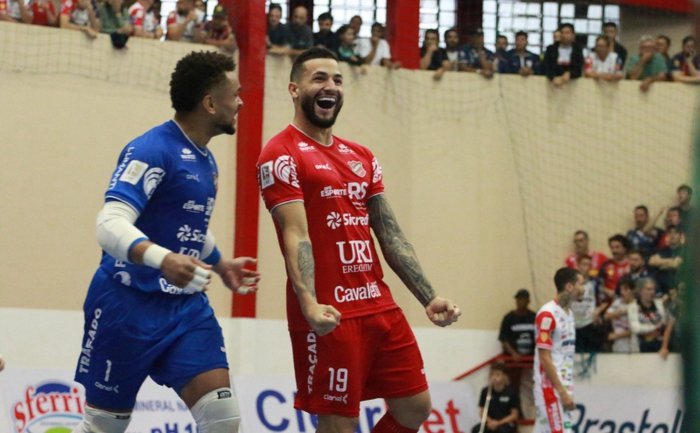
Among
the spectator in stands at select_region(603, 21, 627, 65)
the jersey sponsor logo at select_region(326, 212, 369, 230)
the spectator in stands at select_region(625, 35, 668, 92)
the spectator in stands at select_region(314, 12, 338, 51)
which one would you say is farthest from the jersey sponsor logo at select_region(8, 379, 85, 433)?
the spectator in stands at select_region(625, 35, 668, 92)

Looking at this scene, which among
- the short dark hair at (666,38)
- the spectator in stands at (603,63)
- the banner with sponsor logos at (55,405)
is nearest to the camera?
the banner with sponsor logos at (55,405)

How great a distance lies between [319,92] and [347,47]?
9074 mm

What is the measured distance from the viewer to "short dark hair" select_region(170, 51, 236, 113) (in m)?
5.62

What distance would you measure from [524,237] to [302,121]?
397 inches

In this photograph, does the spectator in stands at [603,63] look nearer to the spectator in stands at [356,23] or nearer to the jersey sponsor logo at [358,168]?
the spectator in stands at [356,23]

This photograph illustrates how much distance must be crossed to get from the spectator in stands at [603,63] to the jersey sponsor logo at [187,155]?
37.4ft

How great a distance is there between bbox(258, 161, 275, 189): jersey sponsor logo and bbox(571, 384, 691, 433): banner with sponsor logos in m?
8.83

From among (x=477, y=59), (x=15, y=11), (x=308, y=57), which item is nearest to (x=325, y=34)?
(x=477, y=59)

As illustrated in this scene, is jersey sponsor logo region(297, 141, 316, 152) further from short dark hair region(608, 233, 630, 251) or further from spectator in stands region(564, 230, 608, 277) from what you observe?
short dark hair region(608, 233, 630, 251)

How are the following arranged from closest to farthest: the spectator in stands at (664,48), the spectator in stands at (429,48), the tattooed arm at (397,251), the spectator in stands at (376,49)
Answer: the tattooed arm at (397,251) < the spectator in stands at (376,49) < the spectator in stands at (429,48) < the spectator in stands at (664,48)

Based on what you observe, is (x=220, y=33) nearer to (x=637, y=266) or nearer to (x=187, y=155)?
(x=637, y=266)

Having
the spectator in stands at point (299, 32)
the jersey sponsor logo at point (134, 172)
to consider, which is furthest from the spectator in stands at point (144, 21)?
the jersey sponsor logo at point (134, 172)

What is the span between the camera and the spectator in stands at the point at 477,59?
50.9 ft

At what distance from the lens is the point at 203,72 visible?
5629 millimetres
